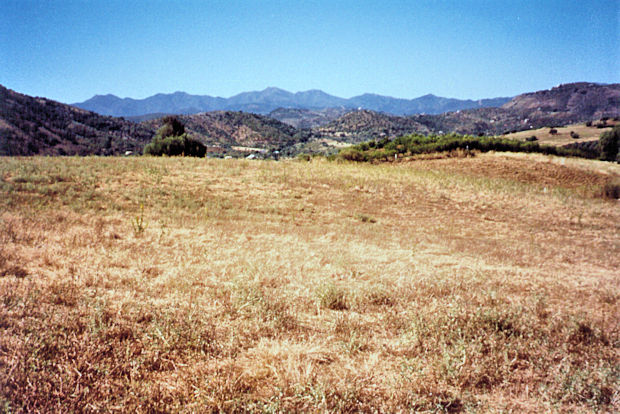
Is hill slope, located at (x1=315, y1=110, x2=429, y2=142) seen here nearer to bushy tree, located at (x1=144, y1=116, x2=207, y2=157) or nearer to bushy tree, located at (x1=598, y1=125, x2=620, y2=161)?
bushy tree, located at (x1=598, y1=125, x2=620, y2=161)

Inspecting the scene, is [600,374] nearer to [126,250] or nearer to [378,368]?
[378,368]

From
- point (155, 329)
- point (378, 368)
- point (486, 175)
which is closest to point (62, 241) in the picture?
point (155, 329)

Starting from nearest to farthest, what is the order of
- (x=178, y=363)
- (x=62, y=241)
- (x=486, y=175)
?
(x=178, y=363), (x=62, y=241), (x=486, y=175)

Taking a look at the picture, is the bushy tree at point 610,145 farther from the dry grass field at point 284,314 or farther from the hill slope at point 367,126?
the hill slope at point 367,126

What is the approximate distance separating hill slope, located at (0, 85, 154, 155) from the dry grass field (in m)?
53.2

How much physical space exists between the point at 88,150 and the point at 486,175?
225 ft

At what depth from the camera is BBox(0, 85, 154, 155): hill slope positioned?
5282cm

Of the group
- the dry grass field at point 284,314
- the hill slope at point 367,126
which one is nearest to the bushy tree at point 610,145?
the dry grass field at point 284,314

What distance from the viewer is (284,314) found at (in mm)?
3648

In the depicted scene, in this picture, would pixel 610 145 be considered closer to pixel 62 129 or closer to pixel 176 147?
pixel 176 147

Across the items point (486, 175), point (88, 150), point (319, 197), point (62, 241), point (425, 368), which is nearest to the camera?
point (425, 368)

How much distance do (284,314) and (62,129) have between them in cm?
8671

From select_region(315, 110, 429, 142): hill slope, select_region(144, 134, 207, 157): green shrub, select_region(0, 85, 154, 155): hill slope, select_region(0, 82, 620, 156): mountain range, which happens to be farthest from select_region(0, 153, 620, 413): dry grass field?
select_region(315, 110, 429, 142): hill slope

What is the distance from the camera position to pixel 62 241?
5.61 meters
